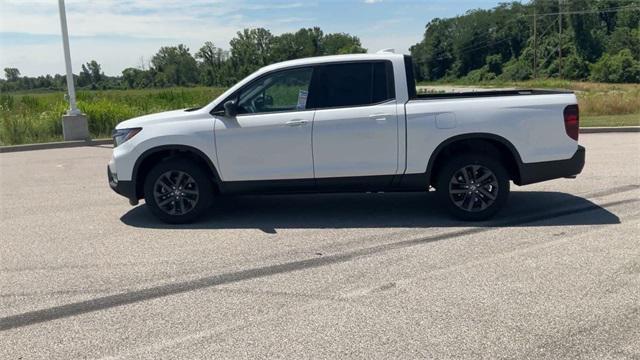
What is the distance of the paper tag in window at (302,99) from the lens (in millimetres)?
6352

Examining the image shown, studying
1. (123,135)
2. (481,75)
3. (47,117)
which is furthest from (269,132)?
(481,75)

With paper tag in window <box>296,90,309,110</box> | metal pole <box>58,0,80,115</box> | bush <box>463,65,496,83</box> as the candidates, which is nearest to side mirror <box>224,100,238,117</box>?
paper tag in window <box>296,90,309,110</box>

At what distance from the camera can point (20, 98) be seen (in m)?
21.5

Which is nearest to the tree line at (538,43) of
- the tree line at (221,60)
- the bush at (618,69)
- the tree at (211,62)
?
the bush at (618,69)

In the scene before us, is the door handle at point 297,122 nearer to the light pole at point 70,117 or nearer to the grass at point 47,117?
the light pole at point 70,117

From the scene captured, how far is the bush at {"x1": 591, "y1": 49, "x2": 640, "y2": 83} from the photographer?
78562 mm

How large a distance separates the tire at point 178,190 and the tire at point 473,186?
2758mm

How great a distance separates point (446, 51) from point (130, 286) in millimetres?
136494

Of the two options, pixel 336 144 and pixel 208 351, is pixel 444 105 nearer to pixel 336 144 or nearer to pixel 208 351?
pixel 336 144

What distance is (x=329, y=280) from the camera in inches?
181

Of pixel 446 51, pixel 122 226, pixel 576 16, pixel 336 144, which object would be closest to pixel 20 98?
pixel 122 226

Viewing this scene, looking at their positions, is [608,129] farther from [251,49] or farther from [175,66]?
[175,66]

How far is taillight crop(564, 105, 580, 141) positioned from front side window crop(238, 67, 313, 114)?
289cm

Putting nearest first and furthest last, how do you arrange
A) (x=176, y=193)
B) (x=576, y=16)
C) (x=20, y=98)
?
1. (x=176, y=193)
2. (x=20, y=98)
3. (x=576, y=16)
